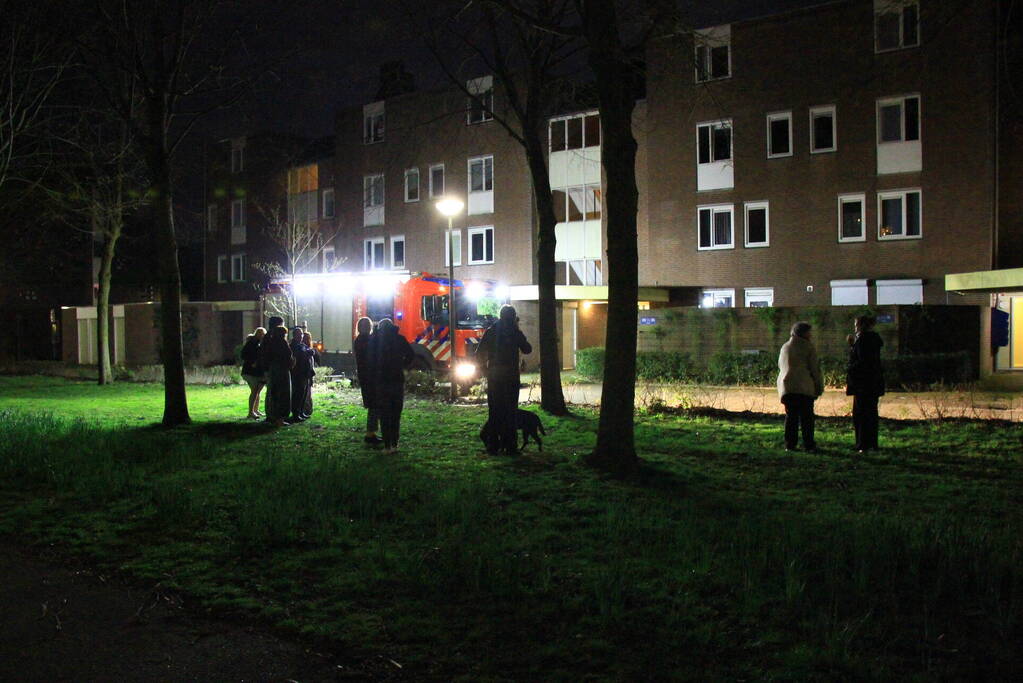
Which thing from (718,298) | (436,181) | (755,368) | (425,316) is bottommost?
(755,368)

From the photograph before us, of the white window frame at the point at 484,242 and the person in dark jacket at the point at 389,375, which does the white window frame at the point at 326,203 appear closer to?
the white window frame at the point at 484,242

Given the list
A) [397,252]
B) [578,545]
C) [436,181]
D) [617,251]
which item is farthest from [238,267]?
[578,545]

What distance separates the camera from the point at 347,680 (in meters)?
4.27

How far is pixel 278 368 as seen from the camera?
14.2 meters

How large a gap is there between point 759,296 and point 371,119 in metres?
20.1

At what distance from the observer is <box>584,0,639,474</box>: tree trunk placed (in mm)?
9617

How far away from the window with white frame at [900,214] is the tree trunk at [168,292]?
21.5 m

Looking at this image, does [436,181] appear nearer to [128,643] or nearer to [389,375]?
[389,375]

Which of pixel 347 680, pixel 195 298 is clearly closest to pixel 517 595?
pixel 347 680

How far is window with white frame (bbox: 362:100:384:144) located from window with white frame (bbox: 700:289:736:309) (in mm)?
17192

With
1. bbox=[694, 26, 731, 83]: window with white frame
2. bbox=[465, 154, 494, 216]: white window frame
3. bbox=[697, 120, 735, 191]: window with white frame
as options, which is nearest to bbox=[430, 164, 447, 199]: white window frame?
bbox=[465, 154, 494, 216]: white window frame

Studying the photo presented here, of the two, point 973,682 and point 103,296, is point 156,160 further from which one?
point 973,682

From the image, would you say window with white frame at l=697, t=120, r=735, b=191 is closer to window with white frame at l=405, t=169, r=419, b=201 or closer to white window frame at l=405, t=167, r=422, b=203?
white window frame at l=405, t=167, r=422, b=203

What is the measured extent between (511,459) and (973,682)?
6.84 meters
